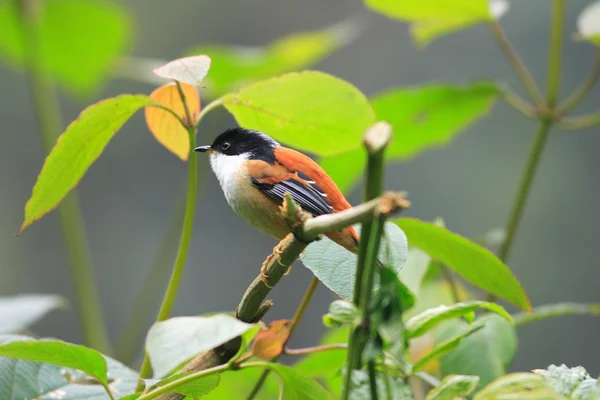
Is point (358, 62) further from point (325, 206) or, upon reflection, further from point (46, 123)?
point (325, 206)

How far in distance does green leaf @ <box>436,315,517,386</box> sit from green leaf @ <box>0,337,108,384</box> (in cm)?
62

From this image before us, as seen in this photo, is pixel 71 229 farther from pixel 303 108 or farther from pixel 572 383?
pixel 572 383

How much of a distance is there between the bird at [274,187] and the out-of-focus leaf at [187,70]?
68cm

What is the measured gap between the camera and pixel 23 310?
171 cm

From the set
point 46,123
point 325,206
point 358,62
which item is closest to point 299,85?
point 325,206

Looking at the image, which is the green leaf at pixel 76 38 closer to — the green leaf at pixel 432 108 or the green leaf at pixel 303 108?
the green leaf at pixel 432 108

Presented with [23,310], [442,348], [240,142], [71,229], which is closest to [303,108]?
[442,348]

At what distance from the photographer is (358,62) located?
9.66 metres

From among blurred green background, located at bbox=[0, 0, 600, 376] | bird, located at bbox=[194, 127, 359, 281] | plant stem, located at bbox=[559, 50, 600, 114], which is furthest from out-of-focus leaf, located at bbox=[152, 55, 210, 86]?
blurred green background, located at bbox=[0, 0, 600, 376]

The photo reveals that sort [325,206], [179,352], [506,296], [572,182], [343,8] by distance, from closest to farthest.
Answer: [179,352], [506,296], [325,206], [572,182], [343,8]

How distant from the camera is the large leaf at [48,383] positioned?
1190mm

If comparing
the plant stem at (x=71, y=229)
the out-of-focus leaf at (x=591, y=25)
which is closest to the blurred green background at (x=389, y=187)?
the plant stem at (x=71, y=229)

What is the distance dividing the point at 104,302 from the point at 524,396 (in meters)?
8.31

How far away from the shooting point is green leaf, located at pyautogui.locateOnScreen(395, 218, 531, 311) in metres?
1.18
